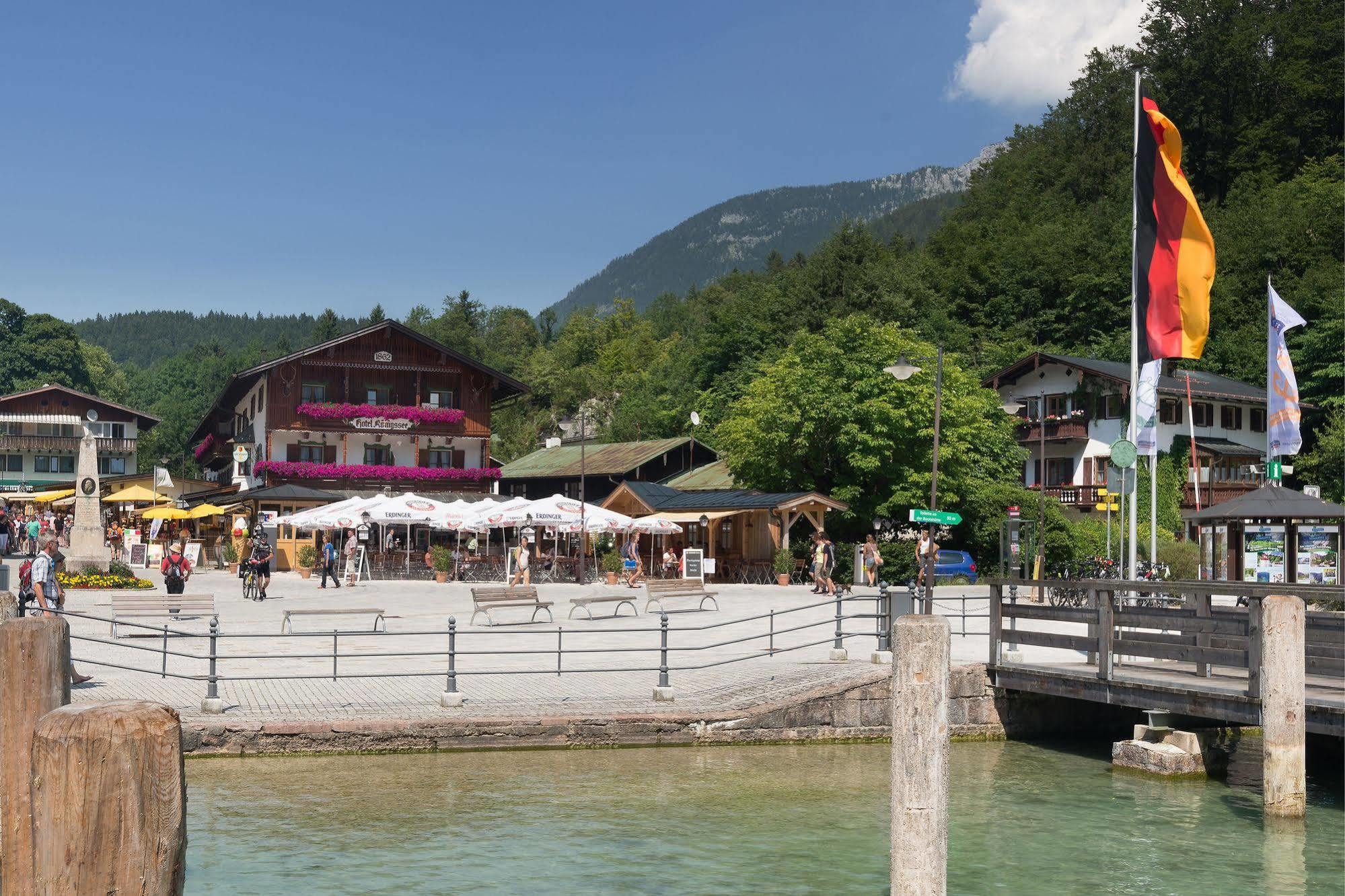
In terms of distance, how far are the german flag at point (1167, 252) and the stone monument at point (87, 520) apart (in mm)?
26562

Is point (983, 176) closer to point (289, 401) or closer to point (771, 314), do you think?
point (771, 314)

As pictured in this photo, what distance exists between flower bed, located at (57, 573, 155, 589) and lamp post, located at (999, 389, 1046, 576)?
24112 millimetres

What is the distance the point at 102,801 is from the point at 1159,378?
56322 mm

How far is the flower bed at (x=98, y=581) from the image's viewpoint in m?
32.6

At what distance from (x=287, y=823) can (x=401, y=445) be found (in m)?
50.3

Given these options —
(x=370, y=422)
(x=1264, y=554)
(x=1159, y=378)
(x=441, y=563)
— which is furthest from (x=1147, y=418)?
(x=370, y=422)

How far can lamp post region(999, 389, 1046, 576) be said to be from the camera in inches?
1531

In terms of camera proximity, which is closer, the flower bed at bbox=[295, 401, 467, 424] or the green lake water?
the green lake water

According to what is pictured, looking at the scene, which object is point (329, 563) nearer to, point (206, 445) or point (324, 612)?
point (324, 612)

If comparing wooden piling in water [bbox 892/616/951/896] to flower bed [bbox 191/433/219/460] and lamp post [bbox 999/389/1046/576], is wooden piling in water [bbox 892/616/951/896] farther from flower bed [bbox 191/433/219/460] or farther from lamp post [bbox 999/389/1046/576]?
flower bed [bbox 191/433/219/460]

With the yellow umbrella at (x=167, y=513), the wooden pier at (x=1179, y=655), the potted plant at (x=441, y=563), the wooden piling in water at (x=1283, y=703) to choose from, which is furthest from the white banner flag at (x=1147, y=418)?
the yellow umbrella at (x=167, y=513)

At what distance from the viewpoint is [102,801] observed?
3.17 m

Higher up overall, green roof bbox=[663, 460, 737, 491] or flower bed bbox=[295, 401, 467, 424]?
flower bed bbox=[295, 401, 467, 424]

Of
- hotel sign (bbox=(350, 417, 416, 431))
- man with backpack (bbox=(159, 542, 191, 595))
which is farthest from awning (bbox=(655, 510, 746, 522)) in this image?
hotel sign (bbox=(350, 417, 416, 431))
